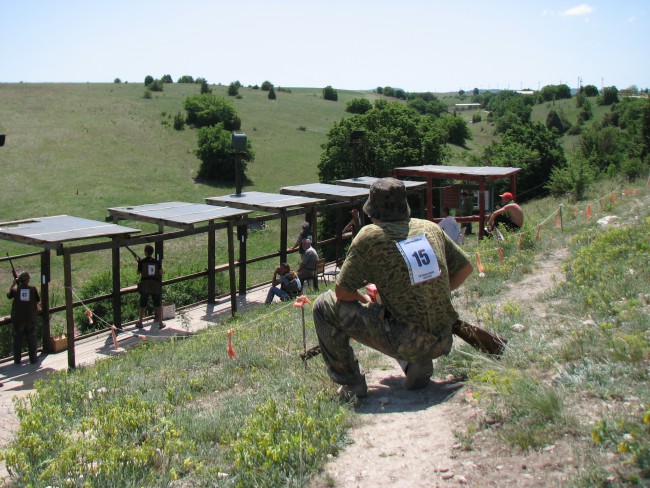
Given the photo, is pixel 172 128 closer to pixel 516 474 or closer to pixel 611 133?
pixel 611 133

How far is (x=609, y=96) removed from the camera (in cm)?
9819

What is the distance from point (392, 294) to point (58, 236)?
7393 millimetres

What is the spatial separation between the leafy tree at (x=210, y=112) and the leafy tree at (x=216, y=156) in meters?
13.0

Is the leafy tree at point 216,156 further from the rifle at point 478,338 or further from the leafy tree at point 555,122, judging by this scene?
the leafy tree at point 555,122

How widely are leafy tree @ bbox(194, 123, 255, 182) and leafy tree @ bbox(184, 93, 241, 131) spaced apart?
12998 millimetres

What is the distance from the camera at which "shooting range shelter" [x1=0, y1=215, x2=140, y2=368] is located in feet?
34.3

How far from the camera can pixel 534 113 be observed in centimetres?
10819

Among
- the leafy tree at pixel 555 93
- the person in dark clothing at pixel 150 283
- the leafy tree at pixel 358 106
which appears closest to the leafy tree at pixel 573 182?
the person in dark clothing at pixel 150 283

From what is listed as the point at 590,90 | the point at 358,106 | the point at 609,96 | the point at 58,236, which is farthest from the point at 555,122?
the point at 58,236

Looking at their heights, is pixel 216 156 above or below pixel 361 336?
above

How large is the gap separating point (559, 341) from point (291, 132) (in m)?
65.7

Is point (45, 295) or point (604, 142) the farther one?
point (604, 142)

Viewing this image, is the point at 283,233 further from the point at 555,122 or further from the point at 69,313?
the point at 555,122

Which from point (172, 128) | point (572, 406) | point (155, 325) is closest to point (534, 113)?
point (172, 128)
